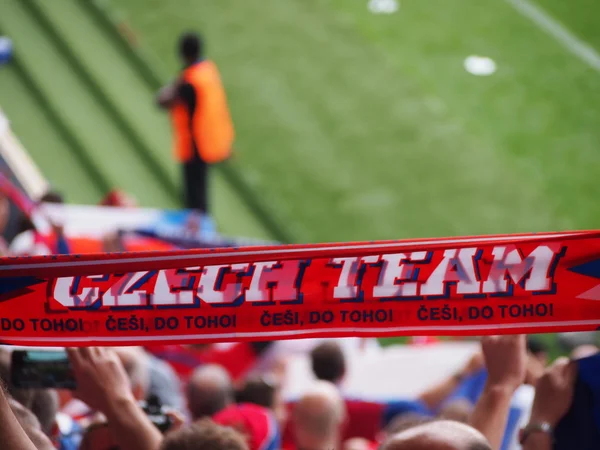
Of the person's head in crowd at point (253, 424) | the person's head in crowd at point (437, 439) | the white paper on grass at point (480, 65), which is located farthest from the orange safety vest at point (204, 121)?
the person's head in crowd at point (437, 439)

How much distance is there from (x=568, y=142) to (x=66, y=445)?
23.1ft

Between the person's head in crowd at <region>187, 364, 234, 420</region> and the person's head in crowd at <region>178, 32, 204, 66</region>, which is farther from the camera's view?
the person's head in crowd at <region>178, 32, 204, 66</region>

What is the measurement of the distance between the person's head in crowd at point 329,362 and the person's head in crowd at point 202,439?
6.94 ft

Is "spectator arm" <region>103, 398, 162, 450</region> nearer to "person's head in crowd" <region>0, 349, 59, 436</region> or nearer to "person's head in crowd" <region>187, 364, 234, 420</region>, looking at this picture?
"person's head in crowd" <region>0, 349, 59, 436</region>

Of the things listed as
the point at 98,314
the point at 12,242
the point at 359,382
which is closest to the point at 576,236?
the point at 98,314

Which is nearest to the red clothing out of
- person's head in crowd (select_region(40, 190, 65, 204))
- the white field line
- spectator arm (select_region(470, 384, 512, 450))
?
person's head in crowd (select_region(40, 190, 65, 204))

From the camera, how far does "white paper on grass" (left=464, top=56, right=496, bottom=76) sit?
9812 mm

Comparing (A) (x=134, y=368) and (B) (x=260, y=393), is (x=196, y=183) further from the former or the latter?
(A) (x=134, y=368)

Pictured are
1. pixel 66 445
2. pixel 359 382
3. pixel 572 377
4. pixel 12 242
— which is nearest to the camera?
pixel 572 377

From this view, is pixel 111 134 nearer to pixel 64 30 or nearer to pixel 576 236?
pixel 64 30

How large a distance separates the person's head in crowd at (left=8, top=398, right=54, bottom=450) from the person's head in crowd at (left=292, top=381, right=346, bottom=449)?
1.11 meters

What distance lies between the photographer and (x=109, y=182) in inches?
343

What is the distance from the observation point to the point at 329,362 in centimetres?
445

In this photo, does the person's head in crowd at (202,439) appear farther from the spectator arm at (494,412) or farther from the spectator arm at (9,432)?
the spectator arm at (494,412)
